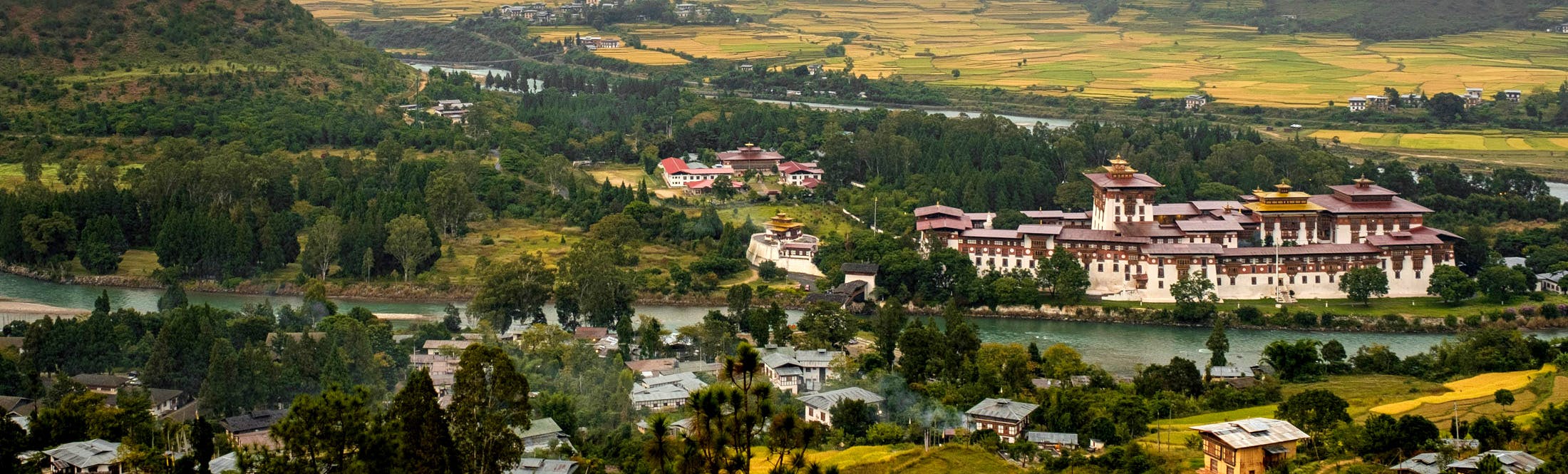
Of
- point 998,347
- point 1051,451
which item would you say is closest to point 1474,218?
point 998,347

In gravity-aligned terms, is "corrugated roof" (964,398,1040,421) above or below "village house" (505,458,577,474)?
below

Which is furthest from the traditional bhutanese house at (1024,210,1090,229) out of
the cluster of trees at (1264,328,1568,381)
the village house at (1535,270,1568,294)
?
the cluster of trees at (1264,328,1568,381)

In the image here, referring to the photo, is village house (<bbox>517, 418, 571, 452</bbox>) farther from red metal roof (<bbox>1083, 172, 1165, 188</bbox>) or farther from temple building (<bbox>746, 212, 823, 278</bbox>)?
red metal roof (<bbox>1083, 172, 1165, 188</bbox>)

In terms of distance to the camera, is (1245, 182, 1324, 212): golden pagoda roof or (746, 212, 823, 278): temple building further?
(746, 212, 823, 278): temple building

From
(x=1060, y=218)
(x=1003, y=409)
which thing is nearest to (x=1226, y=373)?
(x=1003, y=409)

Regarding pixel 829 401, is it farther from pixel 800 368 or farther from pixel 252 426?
pixel 252 426
